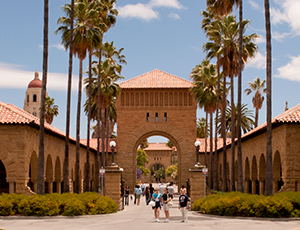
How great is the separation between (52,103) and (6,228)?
51.2 meters

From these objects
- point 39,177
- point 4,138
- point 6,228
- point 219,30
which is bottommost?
point 6,228

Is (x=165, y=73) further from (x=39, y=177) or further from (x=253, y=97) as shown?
(x=39, y=177)

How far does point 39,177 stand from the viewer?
22.4m

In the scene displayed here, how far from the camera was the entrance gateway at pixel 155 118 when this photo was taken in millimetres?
55625

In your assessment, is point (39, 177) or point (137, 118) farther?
point (137, 118)

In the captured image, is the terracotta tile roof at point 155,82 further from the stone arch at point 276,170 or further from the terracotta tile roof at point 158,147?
the terracotta tile roof at point 158,147

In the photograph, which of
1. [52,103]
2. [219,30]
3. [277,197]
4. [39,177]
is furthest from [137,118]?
[277,197]

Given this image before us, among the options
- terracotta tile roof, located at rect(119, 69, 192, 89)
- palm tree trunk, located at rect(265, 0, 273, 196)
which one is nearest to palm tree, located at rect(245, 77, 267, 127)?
terracotta tile roof, located at rect(119, 69, 192, 89)

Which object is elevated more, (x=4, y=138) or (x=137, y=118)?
(x=137, y=118)

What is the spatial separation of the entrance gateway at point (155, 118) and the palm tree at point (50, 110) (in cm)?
1291

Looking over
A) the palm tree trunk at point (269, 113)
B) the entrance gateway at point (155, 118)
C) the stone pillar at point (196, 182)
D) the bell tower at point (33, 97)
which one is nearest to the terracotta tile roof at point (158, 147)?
the bell tower at point (33, 97)

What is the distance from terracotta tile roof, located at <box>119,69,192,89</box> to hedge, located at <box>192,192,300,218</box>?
118ft

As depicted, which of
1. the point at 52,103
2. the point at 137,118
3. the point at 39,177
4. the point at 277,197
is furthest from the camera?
the point at 52,103

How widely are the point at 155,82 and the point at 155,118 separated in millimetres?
4557
